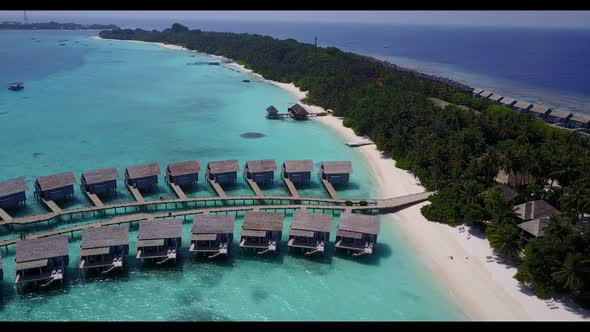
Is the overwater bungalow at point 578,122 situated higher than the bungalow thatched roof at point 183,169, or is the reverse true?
the overwater bungalow at point 578,122

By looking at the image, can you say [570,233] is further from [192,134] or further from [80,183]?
[192,134]

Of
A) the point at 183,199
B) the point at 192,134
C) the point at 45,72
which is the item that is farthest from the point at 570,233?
the point at 45,72

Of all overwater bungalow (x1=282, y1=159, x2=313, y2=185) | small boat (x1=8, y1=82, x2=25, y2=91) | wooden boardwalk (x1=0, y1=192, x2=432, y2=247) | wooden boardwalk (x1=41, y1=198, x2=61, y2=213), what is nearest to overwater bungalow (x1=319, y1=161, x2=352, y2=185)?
overwater bungalow (x1=282, y1=159, x2=313, y2=185)

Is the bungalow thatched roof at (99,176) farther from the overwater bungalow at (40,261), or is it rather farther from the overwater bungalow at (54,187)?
the overwater bungalow at (40,261)

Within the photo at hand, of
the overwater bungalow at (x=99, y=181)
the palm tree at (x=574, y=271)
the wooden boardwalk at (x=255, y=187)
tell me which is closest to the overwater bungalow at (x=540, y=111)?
the palm tree at (x=574, y=271)

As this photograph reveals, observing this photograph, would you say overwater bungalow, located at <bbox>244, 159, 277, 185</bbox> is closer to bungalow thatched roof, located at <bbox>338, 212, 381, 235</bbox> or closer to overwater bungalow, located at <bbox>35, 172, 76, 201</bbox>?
bungalow thatched roof, located at <bbox>338, 212, 381, 235</bbox>

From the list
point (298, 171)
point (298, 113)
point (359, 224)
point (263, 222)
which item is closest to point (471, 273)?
point (359, 224)
